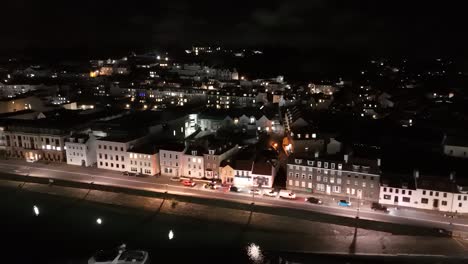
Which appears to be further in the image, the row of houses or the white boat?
the row of houses

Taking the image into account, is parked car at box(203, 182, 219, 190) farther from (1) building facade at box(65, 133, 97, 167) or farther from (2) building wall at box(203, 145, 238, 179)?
(1) building facade at box(65, 133, 97, 167)

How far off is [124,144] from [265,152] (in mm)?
17025

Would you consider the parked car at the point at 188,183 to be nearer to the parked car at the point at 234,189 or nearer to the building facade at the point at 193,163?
the building facade at the point at 193,163

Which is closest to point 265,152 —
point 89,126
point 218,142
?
point 218,142

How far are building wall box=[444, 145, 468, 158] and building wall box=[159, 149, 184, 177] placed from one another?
105ft

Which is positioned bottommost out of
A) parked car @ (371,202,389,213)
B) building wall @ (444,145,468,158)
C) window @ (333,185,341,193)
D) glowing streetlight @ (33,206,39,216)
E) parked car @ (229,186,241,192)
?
glowing streetlight @ (33,206,39,216)

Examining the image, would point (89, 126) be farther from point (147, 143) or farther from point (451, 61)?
point (451, 61)

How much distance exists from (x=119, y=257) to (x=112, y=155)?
1951 cm

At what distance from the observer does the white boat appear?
30.8 m

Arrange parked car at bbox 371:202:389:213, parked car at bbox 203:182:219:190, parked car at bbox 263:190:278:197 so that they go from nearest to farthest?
parked car at bbox 371:202:389:213, parked car at bbox 263:190:278:197, parked car at bbox 203:182:219:190

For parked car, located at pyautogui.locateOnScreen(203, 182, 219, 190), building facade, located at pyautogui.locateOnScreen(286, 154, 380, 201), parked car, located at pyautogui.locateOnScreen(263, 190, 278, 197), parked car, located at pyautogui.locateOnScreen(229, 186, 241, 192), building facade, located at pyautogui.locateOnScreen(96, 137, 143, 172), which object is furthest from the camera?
building facade, located at pyautogui.locateOnScreen(96, 137, 143, 172)

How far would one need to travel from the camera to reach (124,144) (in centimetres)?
4738

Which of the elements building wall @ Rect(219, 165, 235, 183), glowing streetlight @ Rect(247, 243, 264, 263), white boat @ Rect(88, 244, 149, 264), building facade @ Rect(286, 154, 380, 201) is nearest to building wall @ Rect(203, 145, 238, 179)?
building wall @ Rect(219, 165, 235, 183)

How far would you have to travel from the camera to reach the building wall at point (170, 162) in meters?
45.6
